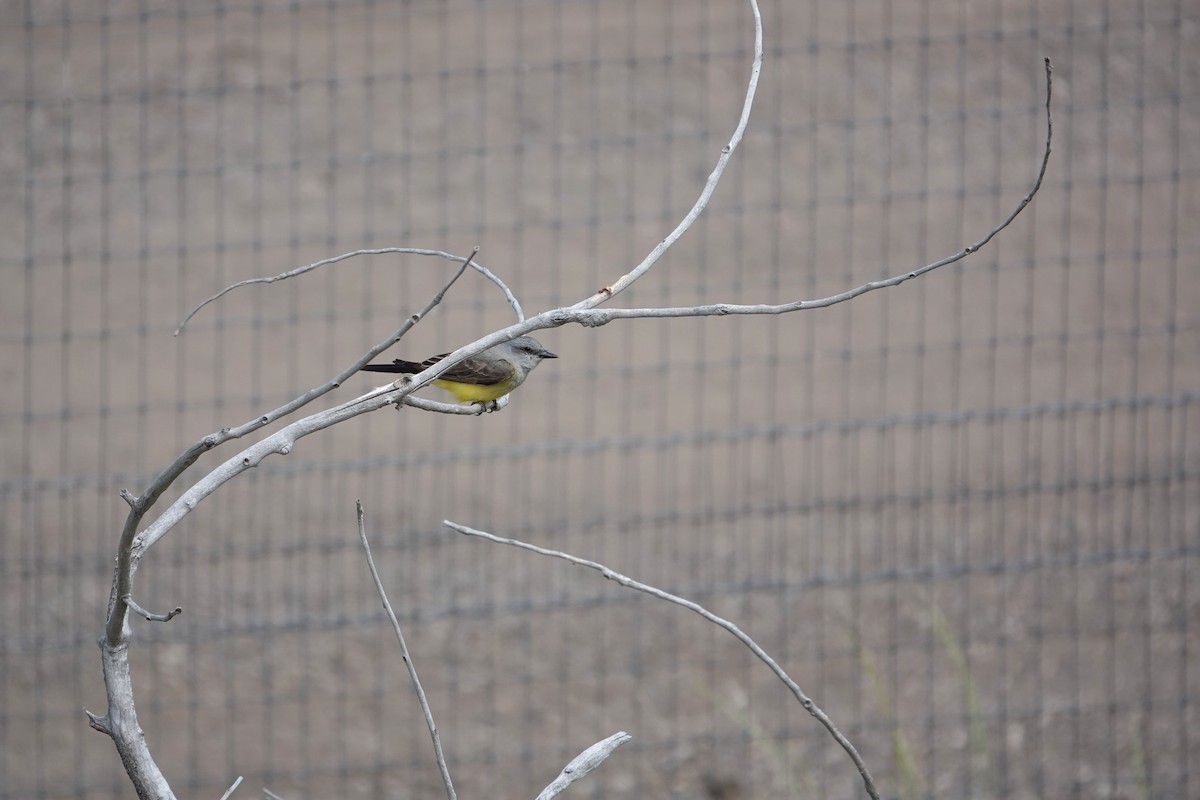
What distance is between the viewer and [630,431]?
7.80 metres

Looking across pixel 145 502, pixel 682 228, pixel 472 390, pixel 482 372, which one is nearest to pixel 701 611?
pixel 682 228

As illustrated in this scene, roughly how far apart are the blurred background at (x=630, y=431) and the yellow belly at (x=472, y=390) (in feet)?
4.32

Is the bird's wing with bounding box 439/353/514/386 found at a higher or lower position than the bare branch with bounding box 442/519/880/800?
higher

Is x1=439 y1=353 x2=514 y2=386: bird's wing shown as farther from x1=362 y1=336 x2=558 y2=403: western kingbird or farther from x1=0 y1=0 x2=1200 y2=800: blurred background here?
x1=0 y1=0 x2=1200 y2=800: blurred background

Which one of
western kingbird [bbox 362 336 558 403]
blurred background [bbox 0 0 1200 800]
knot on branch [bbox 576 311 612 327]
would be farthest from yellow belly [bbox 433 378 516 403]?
knot on branch [bbox 576 311 612 327]

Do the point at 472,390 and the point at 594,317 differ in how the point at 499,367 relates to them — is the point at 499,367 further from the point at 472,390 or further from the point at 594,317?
the point at 594,317

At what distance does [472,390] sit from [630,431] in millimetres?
4199

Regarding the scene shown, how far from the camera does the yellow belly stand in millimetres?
3525

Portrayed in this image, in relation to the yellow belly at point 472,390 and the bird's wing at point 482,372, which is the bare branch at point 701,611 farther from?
the yellow belly at point 472,390

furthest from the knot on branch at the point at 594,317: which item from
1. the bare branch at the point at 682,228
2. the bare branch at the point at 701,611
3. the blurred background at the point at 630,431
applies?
the blurred background at the point at 630,431

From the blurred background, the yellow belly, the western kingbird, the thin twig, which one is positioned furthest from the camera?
the blurred background

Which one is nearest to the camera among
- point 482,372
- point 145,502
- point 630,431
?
point 145,502

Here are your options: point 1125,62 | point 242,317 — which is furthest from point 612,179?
point 1125,62

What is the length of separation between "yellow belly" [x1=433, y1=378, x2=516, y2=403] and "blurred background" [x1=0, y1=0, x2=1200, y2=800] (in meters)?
1.32
